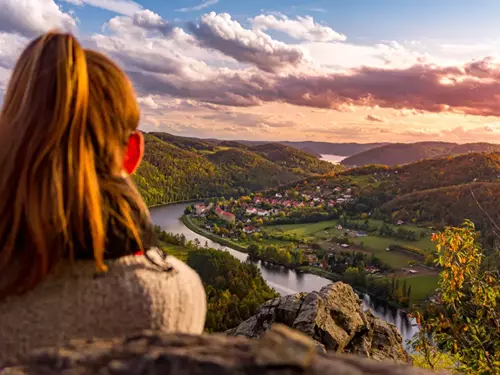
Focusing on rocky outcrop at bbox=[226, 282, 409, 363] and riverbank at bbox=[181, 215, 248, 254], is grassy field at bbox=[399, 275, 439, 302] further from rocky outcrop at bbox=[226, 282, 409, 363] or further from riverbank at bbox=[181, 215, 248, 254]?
rocky outcrop at bbox=[226, 282, 409, 363]

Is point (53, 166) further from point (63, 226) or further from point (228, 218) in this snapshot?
point (228, 218)

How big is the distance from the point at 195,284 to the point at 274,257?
187ft

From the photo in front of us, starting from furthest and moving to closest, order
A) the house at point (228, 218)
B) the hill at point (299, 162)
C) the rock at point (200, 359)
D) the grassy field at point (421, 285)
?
the hill at point (299, 162), the house at point (228, 218), the grassy field at point (421, 285), the rock at point (200, 359)

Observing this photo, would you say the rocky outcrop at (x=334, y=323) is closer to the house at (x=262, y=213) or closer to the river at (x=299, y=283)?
the river at (x=299, y=283)

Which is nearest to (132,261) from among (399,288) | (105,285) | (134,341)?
(105,285)

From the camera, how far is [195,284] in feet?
4.70

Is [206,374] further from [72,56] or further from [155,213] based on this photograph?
[155,213]

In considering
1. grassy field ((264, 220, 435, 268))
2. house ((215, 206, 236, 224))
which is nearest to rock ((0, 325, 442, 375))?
grassy field ((264, 220, 435, 268))

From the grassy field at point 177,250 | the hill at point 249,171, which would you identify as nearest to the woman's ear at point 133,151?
the grassy field at point 177,250

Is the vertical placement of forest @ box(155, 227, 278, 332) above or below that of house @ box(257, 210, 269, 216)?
above

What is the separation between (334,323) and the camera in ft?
23.1

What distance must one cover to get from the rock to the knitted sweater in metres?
0.22

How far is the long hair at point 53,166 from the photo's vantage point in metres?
1.20

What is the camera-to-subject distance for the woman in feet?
3.96
